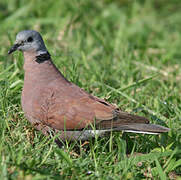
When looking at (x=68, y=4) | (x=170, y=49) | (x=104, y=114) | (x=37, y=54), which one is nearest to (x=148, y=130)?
(x=104, y=114)

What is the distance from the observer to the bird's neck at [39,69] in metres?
3.87

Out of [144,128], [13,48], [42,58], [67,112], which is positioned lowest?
[144,128]

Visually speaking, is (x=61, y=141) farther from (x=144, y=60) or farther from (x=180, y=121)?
(x=144, y=60)

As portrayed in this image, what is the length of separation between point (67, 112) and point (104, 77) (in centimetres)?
151

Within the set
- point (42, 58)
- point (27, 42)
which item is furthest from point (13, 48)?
point (42, 58)

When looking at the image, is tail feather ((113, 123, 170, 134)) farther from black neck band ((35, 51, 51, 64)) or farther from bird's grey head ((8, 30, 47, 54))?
bird's grey head ((8, 30, 47, 54))

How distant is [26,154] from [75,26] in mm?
3956

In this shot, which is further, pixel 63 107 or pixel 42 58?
pixel 42 58

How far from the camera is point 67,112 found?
3.60m

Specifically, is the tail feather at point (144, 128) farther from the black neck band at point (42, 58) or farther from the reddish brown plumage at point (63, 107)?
the black neck band at point (42, 58)

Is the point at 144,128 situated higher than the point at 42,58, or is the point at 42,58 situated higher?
the point at 42,58

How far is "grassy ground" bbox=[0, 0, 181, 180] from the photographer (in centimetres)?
313

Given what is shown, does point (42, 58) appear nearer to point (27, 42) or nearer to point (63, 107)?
point (27, 42)

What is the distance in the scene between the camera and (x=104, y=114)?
359 cm
